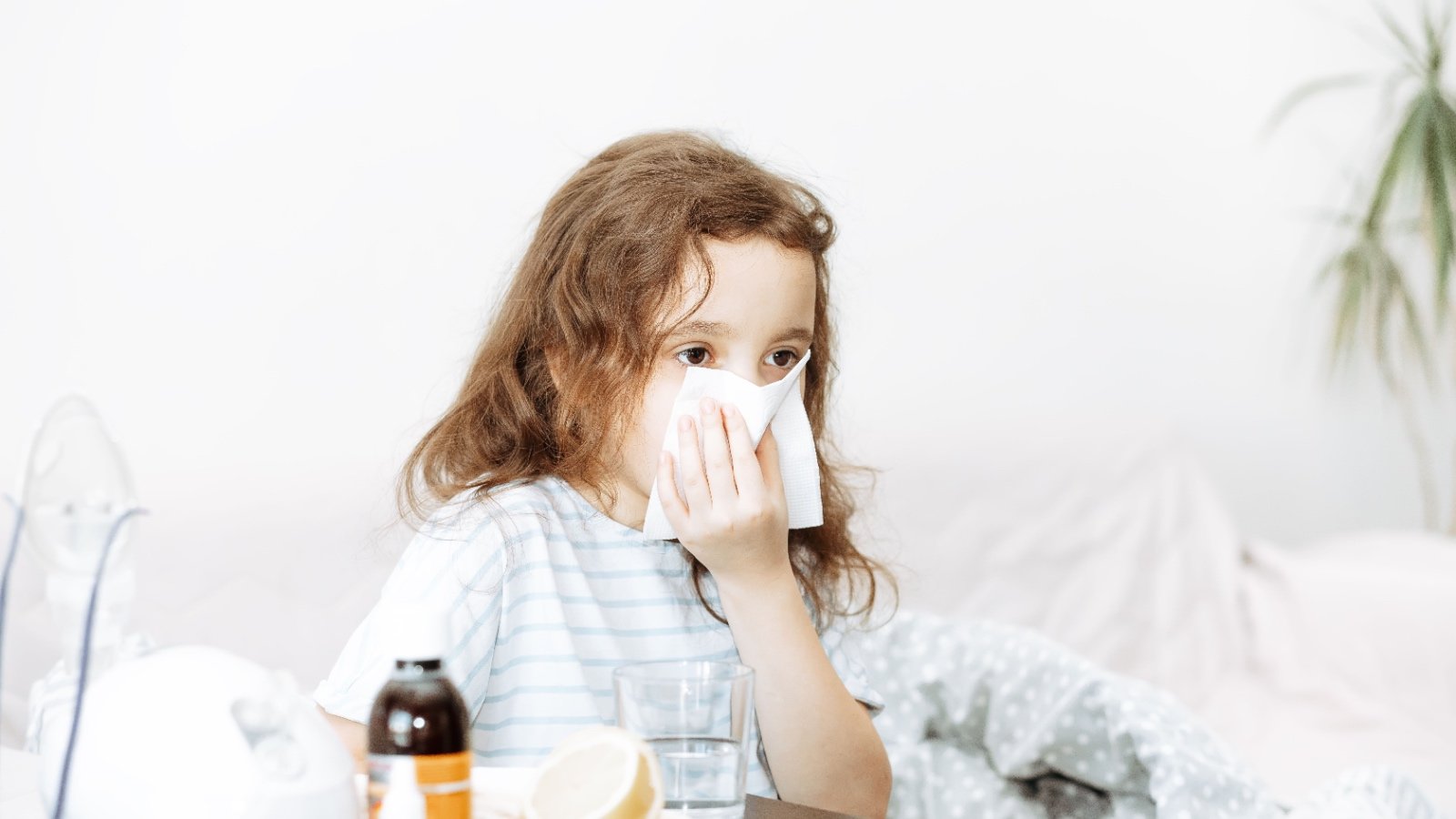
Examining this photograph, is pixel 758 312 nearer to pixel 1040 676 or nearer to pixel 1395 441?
pixel 1040 676

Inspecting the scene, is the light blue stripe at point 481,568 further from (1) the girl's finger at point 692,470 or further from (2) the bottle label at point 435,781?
(2) the bottle label at point 435,781

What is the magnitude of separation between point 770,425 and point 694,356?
0.08m

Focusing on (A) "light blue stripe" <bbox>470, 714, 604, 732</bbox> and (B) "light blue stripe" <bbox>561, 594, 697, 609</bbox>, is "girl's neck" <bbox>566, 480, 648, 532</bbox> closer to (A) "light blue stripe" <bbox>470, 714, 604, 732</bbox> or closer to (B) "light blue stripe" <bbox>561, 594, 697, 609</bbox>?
(B) "light blue stripe" <bbox>561, 594, 697, 609</bbox>

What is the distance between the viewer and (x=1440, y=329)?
2834mm

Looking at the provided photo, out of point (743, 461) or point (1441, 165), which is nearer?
point (743, 461)

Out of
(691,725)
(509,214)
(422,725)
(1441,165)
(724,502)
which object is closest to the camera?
(422,725)

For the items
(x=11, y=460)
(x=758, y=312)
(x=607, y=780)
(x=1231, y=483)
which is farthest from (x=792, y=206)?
(x=1231, y=483)

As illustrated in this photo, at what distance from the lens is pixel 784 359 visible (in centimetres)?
101

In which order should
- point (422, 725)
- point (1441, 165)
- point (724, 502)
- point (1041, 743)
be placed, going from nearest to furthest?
point (422, 725)
point (724, 502)
point (1041, 743)
point (1441, 165)

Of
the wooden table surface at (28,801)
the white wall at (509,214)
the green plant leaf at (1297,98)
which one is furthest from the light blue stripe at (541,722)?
the green plant leaf at (1297,98)

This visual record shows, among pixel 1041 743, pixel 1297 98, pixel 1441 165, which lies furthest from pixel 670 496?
pixel 1441 165

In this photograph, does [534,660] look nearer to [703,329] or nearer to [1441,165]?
[703,329]

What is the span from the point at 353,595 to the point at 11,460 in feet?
1.30

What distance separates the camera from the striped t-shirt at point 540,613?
0.88 metres
